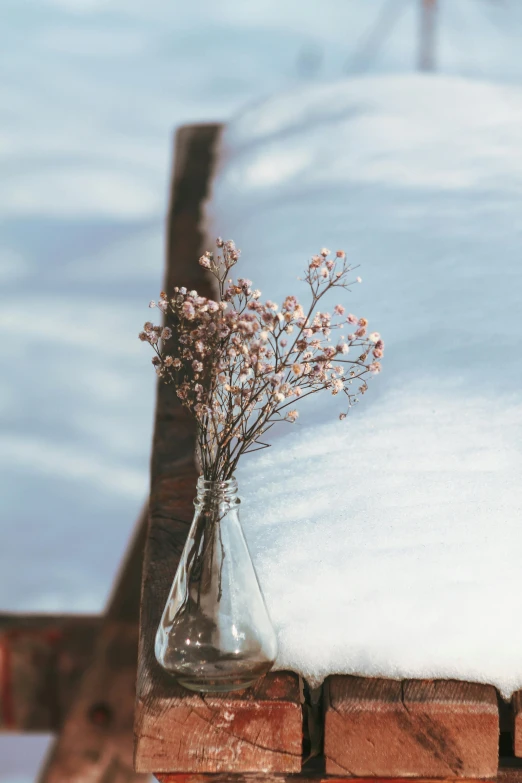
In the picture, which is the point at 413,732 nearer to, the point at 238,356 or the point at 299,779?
the point at 299,779

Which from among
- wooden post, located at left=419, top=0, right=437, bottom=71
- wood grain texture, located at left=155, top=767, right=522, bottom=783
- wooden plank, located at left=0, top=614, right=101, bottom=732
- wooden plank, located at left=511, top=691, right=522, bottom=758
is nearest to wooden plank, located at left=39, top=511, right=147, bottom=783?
wooden plank, located at left=0, top=614, right=101, bottom=732

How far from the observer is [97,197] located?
564cm

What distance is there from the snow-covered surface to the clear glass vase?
33 mm

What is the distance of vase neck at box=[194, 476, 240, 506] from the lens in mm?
763

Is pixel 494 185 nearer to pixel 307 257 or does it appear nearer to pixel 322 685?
pixel 307 257

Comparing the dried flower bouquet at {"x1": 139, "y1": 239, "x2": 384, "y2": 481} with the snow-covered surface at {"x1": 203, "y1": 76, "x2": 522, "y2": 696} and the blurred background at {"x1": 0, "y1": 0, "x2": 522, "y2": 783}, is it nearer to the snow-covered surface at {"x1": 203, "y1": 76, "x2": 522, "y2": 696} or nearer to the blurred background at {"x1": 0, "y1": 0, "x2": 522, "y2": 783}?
the snow-covered surface at {"x1": 203, "y1": 76, "x2": 522, "y2": 696}

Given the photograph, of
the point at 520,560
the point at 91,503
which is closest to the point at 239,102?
the point at 91,503

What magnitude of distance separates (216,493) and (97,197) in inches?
202

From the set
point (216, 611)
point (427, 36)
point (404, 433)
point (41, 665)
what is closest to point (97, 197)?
point (427, 36)

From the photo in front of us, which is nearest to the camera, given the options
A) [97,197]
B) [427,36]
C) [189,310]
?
[189,310]

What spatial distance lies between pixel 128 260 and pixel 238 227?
428 cm

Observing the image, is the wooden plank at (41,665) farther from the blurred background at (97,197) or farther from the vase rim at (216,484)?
the blurred background at (97,197)

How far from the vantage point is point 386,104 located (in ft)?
5.12

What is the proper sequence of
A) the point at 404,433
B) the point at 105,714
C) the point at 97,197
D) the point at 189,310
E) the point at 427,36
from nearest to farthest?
the point at 189,310 < the point at 404,433 < the point at 105,714 < the point at 427,36 < the point at 97,197
